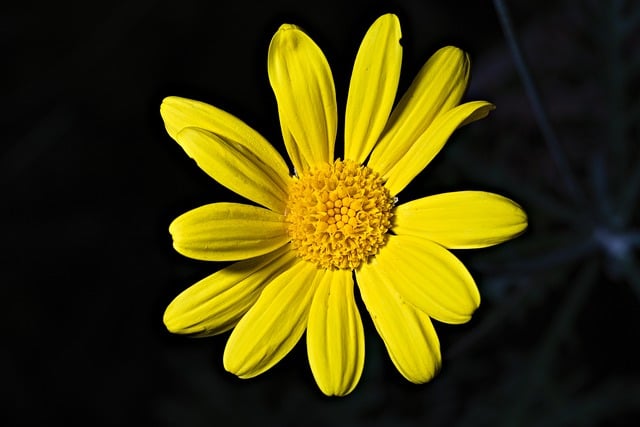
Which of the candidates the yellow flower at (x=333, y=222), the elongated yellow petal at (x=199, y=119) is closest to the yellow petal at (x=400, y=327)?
the yellow flower at (x=333, y=222)

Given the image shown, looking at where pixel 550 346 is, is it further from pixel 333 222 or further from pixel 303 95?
pixel 303 95

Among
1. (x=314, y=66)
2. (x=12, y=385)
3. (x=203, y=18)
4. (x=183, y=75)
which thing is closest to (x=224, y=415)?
(x=12, y=385)

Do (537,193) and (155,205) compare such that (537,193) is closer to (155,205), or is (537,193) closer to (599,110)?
(599,110)

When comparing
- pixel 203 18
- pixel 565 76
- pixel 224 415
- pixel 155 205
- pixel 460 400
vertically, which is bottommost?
pixel 460 400

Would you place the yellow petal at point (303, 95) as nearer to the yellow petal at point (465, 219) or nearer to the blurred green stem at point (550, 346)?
the yellow petal at point (465, 219)

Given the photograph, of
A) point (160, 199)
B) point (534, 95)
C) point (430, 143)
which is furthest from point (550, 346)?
point (160, 199)

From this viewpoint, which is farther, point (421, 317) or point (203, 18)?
point (203, 18)

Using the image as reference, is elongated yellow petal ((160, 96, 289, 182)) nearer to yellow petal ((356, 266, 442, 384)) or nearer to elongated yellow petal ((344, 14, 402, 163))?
elongated yellow petal ((344, 14, 402, 163))
